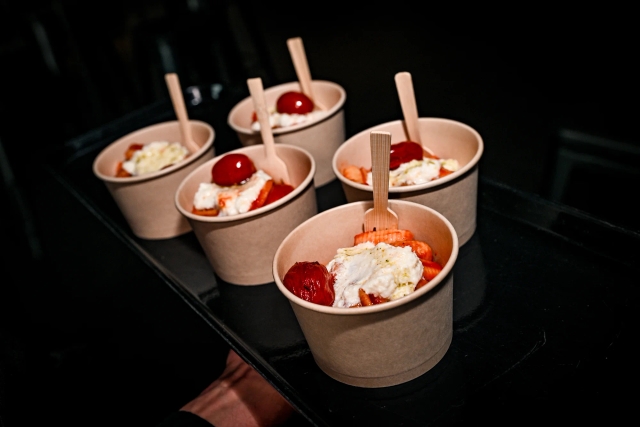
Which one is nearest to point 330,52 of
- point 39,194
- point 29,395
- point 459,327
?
point 39,194

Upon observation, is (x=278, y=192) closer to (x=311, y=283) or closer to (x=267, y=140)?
(x=267, y=140)

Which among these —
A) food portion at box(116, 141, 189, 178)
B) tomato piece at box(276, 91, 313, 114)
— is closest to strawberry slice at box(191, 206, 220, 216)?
food portion at box(116, 141, 189, 178)

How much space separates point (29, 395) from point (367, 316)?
0.85 metres

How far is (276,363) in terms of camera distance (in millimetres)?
925

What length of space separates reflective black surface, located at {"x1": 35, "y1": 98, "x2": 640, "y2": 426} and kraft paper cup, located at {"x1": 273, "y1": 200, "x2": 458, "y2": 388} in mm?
36

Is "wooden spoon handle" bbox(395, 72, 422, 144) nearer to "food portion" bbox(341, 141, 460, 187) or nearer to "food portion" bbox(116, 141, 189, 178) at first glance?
"food portion" bbox(341, 141, 460, 187)

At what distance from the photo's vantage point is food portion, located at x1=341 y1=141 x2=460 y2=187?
3.51ft

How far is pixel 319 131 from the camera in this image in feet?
4.45

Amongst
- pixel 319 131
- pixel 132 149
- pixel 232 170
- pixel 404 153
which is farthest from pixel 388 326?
pixel 132 149

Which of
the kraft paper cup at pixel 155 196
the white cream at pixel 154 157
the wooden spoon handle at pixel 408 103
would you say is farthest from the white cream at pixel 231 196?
the wooden spoon handle at pixel 408 103

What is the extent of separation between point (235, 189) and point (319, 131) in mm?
313

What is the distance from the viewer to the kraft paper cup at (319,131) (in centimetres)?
134

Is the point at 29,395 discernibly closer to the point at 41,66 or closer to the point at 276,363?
the point at 276,363

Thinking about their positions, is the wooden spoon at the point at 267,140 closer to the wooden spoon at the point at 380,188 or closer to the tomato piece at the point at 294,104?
the tomato piece at the point at 294,104
